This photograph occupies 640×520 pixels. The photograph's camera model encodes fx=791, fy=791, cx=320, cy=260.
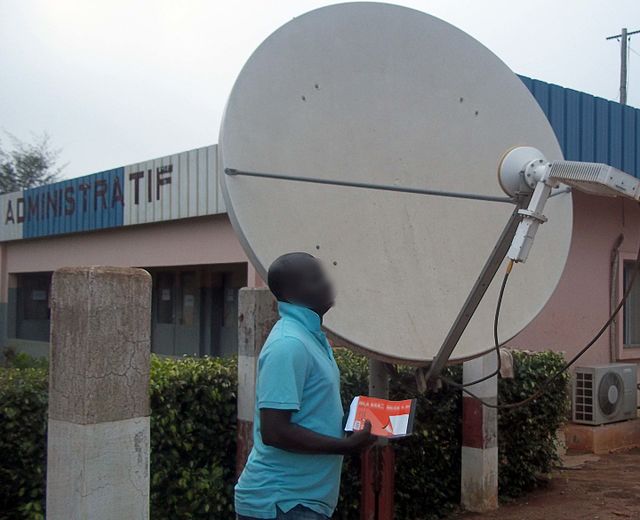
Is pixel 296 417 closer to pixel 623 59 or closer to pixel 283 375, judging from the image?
pixel 283 375

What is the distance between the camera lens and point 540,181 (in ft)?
9.96

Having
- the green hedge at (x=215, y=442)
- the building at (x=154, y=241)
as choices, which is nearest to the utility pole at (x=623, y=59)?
the building at (x=154, y=241)

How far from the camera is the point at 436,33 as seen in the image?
4270 millimetres

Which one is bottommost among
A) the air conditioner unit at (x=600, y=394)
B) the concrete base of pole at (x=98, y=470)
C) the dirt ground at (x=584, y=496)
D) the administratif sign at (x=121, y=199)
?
the dirt ground at (x=584, y=496)

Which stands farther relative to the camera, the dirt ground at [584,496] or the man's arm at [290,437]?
the dirt ground at [584,496]

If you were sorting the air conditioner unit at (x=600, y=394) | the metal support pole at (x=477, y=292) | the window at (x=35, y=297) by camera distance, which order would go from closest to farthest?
the metal support pole at (x=477, y=292), the air conditioner unit at (x=600, y=394), the window at (x=35, y=297)

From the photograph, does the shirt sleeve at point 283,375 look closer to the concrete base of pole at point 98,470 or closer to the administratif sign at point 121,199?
the concrete base of pole at point 98,470

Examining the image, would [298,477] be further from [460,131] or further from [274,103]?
[460,131]

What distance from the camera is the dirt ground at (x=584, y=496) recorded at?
19.3 feet

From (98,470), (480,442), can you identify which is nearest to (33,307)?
(480,442)

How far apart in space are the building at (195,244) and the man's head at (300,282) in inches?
255

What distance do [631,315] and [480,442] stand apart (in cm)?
568

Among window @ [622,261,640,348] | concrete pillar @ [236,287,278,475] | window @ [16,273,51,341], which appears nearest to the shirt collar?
concrete pillar @ [236,287,278,475]

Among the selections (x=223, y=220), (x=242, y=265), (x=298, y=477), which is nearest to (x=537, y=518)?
(x=298, y=477)
